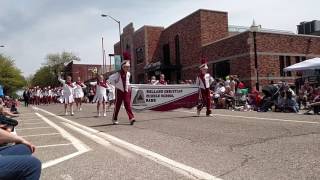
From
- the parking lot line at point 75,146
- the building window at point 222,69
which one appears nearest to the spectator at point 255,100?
the parking lot line at point 75,146

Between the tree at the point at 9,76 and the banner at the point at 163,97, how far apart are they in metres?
87.8

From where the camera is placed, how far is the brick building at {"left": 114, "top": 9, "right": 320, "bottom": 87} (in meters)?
34.8

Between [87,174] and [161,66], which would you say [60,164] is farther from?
[161,66]

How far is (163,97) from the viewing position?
17250 mm

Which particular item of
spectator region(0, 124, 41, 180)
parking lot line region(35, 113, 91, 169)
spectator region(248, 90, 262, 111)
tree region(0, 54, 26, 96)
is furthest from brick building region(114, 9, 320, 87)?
tree region(0, 54, 26, 96)

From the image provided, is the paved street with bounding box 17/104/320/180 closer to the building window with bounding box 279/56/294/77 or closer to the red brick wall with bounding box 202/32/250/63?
the red brick wall with bounding box 202/32/250/63

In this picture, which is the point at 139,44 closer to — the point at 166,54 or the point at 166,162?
the point at 166,54

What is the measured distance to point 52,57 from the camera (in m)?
129

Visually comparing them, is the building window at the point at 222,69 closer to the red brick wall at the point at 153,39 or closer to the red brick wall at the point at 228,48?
the red brick wall at the point at 228,48

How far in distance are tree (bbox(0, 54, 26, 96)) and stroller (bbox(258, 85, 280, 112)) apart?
8716 cm

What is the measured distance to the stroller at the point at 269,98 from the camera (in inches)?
757

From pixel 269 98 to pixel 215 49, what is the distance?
826 inches

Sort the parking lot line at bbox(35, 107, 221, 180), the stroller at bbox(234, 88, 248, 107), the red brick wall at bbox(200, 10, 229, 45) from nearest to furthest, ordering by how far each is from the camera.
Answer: the parking lot line at bbox(35, 107, 221, 180) → the stroller at bbox(234, 88, 248, 107) → the red brick wall at bbox(200, 10, 229, 45)

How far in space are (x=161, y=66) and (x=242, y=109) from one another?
30.1 m
